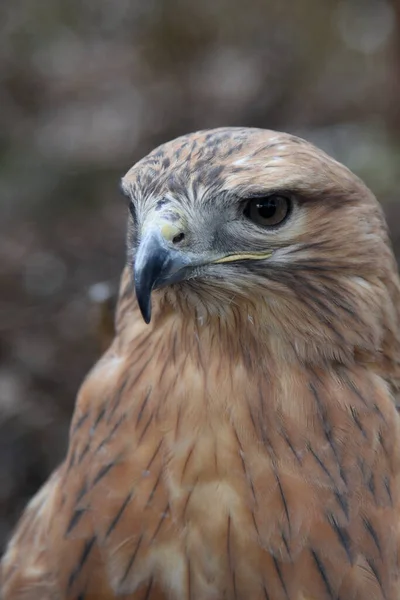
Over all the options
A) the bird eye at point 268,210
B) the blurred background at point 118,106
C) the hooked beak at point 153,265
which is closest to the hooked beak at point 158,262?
the hooked beak at point 153,265

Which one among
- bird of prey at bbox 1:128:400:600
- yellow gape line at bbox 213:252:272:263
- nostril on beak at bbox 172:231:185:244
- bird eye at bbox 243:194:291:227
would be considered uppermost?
bird eye at bbox 243:194:291:227

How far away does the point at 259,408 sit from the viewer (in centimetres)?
229

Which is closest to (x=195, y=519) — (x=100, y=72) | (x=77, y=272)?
(x=77, y=272)

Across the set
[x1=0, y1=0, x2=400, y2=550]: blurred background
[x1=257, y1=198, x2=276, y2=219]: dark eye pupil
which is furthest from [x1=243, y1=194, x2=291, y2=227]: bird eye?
[x1=0, y1=0, x2=400, y2=550]: blurred background

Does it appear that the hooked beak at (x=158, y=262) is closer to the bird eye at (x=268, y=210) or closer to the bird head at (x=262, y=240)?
the bird head at (x=262, y=240)

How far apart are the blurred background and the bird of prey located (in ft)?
7.36

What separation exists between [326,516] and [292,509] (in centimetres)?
9

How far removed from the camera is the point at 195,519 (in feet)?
7.54

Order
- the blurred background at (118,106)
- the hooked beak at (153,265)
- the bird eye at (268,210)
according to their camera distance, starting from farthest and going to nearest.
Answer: the blurred background at (118,106), the bird eye at (268,210), the hooked beak at (153,265)

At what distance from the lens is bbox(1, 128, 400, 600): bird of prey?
2168 millimetres

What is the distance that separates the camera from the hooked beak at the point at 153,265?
1.98m

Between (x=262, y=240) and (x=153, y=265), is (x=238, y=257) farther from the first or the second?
(x=153, y=265)

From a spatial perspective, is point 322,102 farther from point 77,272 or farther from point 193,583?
point 193,583

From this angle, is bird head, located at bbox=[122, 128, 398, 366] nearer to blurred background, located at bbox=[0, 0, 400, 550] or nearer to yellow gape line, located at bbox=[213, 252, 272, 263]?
yellow gape line, located at bbox=[213, 252, 272, 263]
